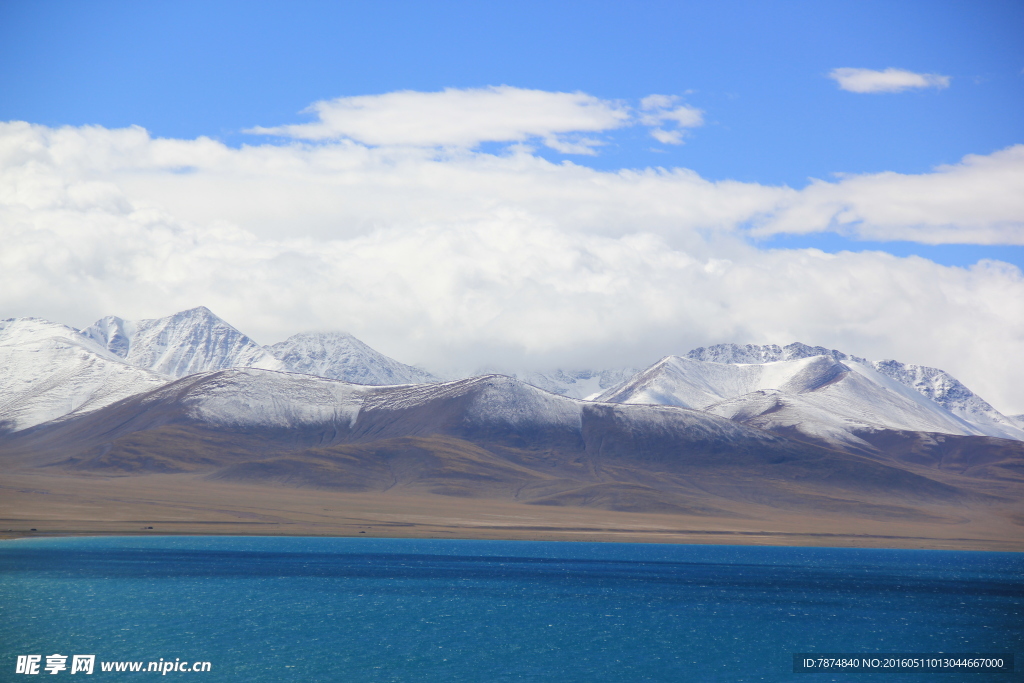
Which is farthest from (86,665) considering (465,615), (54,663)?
(465,615)

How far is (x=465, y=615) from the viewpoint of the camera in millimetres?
90688

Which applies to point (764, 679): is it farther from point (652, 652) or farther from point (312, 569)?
point (312, 569)

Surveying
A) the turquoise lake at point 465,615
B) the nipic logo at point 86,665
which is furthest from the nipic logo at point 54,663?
the turquoise lake at point 465,615

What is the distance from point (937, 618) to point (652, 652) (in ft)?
129

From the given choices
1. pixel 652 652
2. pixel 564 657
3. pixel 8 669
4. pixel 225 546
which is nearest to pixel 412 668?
pixel 564 657

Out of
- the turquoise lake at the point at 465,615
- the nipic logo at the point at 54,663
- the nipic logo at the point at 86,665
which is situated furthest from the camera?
the turquoise lake at the point at 465,615

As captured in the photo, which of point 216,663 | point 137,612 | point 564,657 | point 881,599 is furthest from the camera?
point 881,599

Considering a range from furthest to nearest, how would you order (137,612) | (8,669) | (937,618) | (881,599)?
(881,599), (937,618), (137,612), (8,669)

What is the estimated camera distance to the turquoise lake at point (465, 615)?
67.4m

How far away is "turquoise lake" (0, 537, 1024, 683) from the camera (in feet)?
221

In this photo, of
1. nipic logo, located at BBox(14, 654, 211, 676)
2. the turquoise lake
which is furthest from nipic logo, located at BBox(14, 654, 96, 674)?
the turquoise lake

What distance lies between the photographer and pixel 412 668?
65.8 meters

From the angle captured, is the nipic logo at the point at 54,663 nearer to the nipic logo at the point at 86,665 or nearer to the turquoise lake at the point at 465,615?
the nipic logo at the point at 86,665

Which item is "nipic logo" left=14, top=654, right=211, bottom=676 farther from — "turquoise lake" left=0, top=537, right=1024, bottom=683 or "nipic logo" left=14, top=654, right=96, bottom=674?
"turquoise lake" left=0, top=537, right=1024, bottom=683
